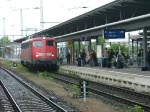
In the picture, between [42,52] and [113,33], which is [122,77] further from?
[42,52]

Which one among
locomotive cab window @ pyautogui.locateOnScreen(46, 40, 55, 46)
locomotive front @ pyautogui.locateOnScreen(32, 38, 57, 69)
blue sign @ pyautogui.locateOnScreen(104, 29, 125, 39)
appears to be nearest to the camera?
blue sign @ pyautogui.locateOnScreen(104, 29, 125, 39)

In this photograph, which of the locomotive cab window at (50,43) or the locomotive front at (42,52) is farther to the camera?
the locomotive cab window at (50,43)

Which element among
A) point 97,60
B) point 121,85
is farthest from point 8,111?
point 97,60

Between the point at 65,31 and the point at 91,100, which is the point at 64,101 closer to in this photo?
the point at 91,100

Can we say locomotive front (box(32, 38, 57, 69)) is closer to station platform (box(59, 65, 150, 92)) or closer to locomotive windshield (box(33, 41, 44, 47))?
locomotive windshield (box(33, 41, 44, 47))

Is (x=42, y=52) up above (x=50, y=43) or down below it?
below

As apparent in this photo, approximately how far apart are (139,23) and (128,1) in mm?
1951

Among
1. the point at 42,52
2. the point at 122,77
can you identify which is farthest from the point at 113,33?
the point at 42,52

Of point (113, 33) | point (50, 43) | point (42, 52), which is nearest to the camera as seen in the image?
point (113, 33)

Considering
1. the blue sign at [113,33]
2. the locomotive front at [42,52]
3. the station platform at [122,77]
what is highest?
the blue sign at [113,33]

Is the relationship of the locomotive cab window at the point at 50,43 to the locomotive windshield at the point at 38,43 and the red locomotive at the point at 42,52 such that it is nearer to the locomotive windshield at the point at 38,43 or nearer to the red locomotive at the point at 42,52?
the red locomotive at the point at 42,52

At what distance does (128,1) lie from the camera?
72.0 ft

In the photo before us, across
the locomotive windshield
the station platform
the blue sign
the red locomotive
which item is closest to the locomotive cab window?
the red locomotive

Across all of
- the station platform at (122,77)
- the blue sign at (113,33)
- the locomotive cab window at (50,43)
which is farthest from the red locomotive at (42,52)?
the blue sign at (113,33)
